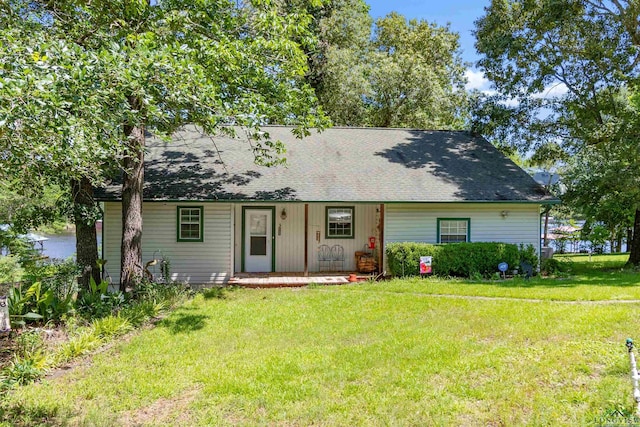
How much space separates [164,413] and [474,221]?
10.5 meters

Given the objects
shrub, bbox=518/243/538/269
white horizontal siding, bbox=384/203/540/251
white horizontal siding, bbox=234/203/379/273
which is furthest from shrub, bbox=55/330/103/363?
shrub, bbox=518/243/538/269

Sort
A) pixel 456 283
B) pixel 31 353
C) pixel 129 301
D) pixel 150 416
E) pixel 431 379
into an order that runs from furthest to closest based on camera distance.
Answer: pixel 456 283, pixel 129 301, pixel 31 353, pixel 431 379, pixel 150 416

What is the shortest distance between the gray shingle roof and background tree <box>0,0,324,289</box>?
81.4 inches

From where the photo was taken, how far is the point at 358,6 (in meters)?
21.5

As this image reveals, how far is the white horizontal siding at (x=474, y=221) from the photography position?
12508 millimetres

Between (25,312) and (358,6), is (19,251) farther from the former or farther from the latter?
(358,6)

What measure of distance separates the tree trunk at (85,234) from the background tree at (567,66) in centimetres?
1364

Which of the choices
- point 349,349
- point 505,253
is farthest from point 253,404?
point 505,253

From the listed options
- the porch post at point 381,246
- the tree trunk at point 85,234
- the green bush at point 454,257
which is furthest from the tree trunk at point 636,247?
the tree trunk at point 85,234

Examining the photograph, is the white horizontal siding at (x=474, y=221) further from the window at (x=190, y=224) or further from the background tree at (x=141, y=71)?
the window at (x=190, y=224)

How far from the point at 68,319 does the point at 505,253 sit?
1069 centimetres

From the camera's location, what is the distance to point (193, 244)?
12.1 m

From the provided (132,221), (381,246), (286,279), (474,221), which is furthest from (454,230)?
(132,221)

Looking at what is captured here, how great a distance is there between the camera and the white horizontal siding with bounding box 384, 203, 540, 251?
41.0 feet
